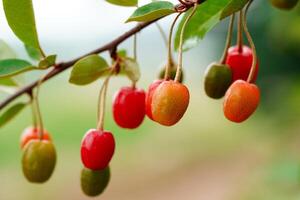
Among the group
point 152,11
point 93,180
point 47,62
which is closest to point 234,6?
point 152,11

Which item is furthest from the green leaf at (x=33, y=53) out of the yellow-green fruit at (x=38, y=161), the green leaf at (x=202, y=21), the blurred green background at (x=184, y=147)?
the blurred green background at (x=184, y=147)

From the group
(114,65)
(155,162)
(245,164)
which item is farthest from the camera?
(155,162)

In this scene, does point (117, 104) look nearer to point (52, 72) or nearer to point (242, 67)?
point (52, 72)

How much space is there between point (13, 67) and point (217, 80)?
40 centimetres

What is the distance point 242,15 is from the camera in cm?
109

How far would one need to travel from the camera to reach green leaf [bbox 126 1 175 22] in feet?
3.04

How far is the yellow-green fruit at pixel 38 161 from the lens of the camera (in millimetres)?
1286

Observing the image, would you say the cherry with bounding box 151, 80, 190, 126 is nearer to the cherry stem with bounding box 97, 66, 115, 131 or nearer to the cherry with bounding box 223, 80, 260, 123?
the cherry with bounding box 223, 80, 260, 123

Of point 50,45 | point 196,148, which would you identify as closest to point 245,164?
point 196,148

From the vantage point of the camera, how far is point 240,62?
123 centimetres

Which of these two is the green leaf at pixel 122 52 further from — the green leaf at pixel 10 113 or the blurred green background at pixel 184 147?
the blurred green background at pixel 184 147

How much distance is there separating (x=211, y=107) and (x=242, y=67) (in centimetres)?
1302

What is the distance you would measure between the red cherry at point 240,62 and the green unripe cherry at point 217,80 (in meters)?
0.01

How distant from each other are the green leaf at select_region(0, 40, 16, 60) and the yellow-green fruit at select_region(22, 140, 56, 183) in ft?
0.79
